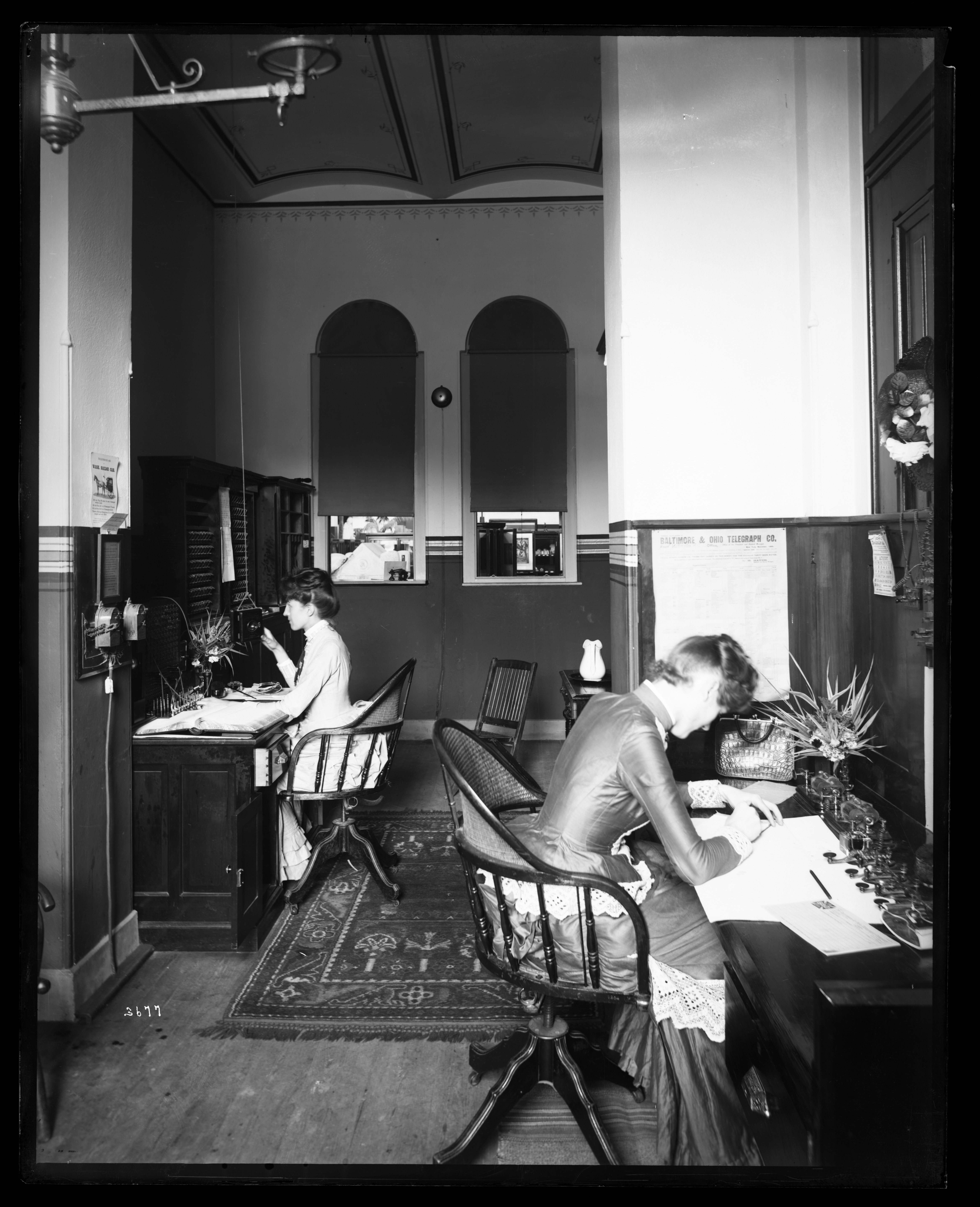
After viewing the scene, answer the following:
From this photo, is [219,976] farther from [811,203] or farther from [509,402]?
[509,402]

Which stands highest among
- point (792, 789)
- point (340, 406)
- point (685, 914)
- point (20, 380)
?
point (340, 406)

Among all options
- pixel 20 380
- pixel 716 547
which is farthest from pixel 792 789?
pixel 20 380

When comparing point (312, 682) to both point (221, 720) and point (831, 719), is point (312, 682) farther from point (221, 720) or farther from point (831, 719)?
point (831, 719)

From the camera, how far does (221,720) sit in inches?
131

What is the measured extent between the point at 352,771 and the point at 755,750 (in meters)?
1.69

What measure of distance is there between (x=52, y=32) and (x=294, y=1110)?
264cm

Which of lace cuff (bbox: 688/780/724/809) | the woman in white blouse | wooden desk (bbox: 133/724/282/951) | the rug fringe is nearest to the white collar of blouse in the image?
the woman in white blouse

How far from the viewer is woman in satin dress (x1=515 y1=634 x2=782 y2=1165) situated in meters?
1.84

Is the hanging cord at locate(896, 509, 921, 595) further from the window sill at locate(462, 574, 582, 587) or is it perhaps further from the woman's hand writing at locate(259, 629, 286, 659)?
the window sill at locate(462, 574, 582, 587)

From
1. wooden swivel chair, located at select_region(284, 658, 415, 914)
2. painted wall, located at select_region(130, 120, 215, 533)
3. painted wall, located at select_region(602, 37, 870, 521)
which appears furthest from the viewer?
painted wall, located at select_region(130, 120, 215, 533)

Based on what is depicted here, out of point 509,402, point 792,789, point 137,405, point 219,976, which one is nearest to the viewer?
point 792,789

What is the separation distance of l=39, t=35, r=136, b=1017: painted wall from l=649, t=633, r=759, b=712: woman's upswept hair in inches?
64.9

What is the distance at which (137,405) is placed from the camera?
5082 millimetres

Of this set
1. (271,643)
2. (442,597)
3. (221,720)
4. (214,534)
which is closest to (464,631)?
(442,597)
